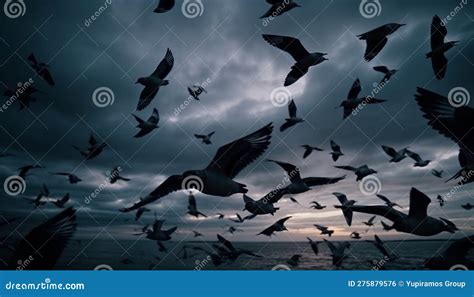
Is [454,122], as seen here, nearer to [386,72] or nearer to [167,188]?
[386,72]

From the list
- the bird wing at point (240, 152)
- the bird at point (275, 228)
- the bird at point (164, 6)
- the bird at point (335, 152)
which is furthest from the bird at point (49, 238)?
the bird at point (335, 152)

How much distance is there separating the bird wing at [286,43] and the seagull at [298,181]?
4.11 meters

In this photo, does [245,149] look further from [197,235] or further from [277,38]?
[197,235]

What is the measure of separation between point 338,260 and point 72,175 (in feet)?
44.3

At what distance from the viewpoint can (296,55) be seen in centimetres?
1298

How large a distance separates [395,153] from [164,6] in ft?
38.3

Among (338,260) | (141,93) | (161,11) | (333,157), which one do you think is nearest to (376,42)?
(333,157)

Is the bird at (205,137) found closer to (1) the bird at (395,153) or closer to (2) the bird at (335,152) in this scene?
(2) the bird at (335,152)

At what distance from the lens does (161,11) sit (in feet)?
36.2

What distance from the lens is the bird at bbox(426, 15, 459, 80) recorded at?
1209 cm

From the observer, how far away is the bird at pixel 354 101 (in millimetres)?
13312

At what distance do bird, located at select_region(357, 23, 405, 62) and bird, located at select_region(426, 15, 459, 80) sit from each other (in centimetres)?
144

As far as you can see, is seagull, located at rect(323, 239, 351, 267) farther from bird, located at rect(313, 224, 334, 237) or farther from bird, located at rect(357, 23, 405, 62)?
bird, located at rect(357, 23, 405, 62)

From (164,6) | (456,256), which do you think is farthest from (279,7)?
(456,256)
